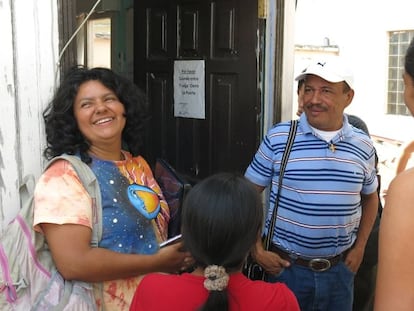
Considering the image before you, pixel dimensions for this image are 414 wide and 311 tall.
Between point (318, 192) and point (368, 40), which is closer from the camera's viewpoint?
point (318, 192)

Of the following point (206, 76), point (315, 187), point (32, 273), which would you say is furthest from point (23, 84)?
point (206, 76)

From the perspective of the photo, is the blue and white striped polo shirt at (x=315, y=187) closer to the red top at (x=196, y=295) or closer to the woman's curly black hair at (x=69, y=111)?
the woman's curly black hair at (x=69, y=111)

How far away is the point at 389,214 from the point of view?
1.22 metres

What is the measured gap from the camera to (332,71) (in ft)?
7.88

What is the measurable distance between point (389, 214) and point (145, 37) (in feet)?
9.69

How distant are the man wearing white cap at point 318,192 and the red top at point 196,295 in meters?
0.96

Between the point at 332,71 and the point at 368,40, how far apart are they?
10.5 metres

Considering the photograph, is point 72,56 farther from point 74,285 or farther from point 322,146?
point 322,146

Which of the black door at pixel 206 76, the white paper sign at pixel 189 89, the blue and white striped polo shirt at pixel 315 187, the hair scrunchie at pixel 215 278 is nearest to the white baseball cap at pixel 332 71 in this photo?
the blue and white striped polo shirt at pixel 315 187

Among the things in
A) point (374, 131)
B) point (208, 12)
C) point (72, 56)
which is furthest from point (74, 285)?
point (374, 131)

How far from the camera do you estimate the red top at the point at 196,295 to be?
137cm

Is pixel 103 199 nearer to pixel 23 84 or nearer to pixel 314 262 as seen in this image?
pixel 23 84

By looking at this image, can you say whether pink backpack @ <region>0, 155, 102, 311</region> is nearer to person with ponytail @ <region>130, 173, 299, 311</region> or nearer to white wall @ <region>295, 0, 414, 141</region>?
person with ponytail @ <region>130, 173, 299, 311</region>

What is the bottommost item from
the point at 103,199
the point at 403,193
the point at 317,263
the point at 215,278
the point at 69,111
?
the point at 317,263
